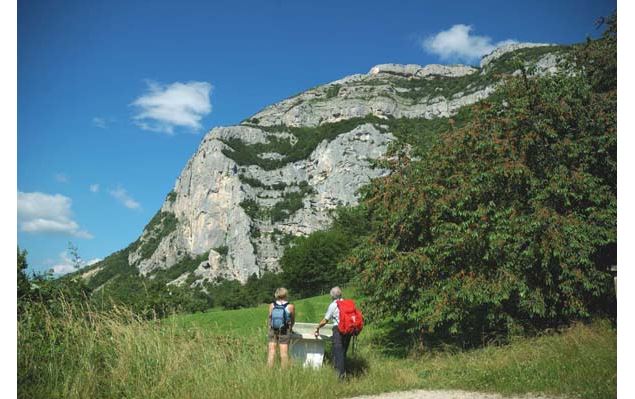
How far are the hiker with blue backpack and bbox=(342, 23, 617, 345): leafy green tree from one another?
3.48 metres

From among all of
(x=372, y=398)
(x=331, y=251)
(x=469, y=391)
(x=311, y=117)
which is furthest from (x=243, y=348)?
(x=311, y=117)

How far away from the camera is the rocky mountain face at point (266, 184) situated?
115375mm

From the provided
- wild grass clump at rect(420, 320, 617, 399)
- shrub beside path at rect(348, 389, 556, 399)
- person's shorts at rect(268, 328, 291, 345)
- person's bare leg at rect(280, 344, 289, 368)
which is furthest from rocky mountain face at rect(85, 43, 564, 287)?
shrub beside path at rect(348, 389, 556, 399)

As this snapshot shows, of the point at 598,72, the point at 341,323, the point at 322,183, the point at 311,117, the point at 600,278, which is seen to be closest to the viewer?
the point at 341,323

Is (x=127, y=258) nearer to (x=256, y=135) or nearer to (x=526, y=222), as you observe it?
(x=256, y=135)

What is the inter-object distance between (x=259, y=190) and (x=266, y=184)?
2.72 meters

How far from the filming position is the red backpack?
8352 millimetres

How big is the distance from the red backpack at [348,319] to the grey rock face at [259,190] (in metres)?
97.2

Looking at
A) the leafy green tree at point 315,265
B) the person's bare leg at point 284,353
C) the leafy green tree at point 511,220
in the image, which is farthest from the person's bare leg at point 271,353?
the leafy green tree at point 315,265

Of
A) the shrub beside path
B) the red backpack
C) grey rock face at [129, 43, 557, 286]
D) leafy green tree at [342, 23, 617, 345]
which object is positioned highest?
grey rock face at [129, 43, 557, 286]

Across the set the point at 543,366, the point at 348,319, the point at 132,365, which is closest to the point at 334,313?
the point at 348,319

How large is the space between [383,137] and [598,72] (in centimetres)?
11766

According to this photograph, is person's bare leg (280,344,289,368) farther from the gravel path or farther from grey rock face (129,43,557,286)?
grey rock face (129,43,557,286)
